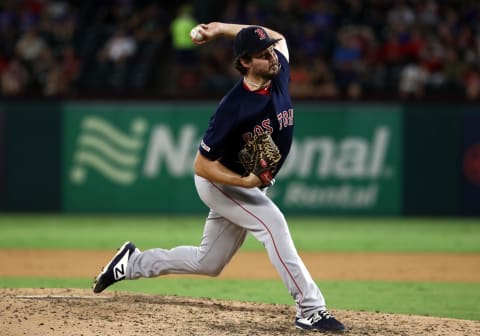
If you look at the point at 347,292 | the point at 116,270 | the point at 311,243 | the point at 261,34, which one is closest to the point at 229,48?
the point at 311,243

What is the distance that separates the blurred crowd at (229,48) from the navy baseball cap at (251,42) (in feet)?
27.9

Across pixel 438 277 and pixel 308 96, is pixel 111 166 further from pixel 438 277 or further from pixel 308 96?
pixel 438 277

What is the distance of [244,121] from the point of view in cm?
554

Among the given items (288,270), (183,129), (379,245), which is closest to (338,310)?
(288,270)

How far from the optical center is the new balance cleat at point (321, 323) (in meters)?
5.55

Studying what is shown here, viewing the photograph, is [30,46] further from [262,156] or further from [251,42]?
[262,156]

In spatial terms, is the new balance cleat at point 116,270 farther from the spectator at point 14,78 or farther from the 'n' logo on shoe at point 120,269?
the spectator at point 14,78

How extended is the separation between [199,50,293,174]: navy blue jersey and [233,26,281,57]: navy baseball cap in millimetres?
230

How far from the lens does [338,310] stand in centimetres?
651

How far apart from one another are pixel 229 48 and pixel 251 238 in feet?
15.8

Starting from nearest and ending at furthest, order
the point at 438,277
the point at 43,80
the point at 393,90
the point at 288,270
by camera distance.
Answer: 1. the point at 288,270
2. the point at 438,277
3. the point at 393,90
4. the point at 43,80

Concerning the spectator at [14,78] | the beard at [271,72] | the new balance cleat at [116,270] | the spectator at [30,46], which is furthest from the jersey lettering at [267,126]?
the spectator at [30,46]

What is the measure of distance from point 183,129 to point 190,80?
1.85m

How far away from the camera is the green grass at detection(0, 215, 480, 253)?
10.9 metres
